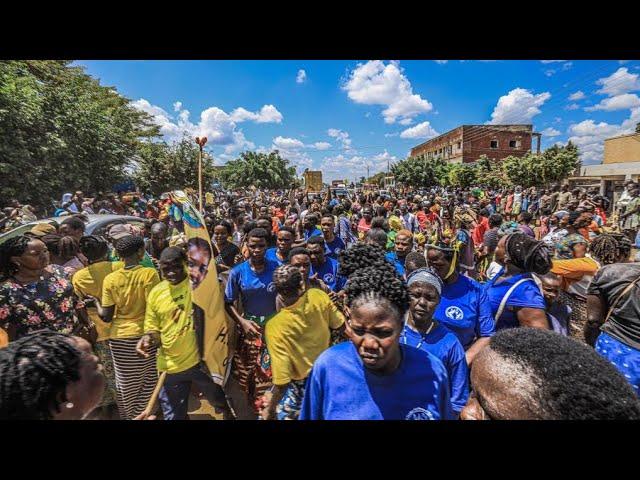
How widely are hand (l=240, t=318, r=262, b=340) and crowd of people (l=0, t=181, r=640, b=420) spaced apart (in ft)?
0.07

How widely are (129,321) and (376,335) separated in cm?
244

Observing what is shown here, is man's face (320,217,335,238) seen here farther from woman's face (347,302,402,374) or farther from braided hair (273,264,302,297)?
woman's face (347,302,402,374)

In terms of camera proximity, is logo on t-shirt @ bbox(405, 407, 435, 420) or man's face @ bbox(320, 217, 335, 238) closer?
logo on t-shirt @ bbox(405, 407, 435, 420)

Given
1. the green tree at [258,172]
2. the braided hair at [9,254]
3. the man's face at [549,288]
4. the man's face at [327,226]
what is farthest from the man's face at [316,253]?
the green tree at [258,172]

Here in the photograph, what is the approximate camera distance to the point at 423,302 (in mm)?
2160

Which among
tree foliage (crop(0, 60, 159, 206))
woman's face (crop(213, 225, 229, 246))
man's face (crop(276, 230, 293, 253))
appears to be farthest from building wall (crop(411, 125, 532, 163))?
man's face (crop(276, 230, 293, 253))

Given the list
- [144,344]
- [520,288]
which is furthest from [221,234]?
[520,288]

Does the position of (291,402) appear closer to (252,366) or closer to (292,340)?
(292,340)

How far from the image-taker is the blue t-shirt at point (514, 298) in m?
2.33

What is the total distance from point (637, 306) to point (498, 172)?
1069 inches

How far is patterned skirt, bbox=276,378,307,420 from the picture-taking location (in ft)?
7.85

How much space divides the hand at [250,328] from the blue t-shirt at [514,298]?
1921 millimetres

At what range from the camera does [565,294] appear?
3.34 meters
